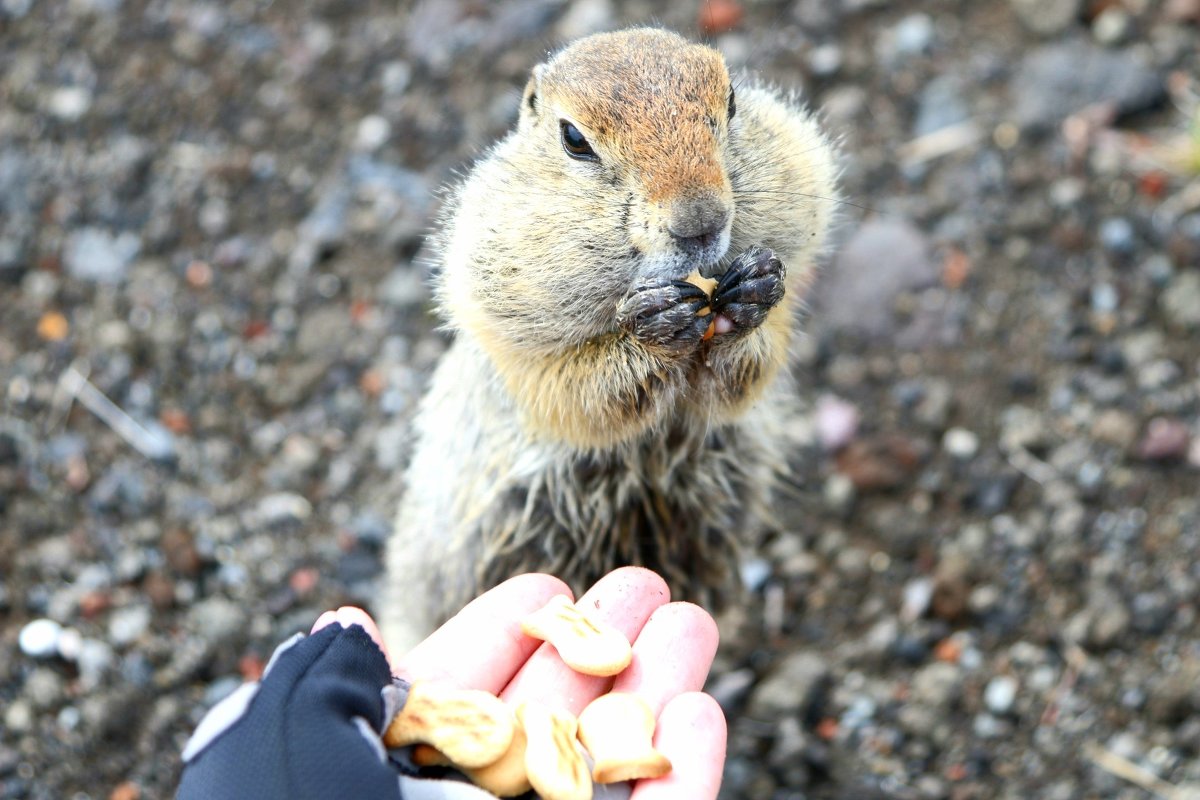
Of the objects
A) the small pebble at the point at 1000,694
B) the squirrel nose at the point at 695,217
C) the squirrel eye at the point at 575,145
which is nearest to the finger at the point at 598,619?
the squirrel nose at the point at 695,217

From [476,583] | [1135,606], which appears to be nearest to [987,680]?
[1135,606]

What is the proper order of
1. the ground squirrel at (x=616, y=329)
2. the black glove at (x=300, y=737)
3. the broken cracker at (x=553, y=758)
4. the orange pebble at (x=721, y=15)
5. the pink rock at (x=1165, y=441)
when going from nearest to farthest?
1. the black glove at (x=300, y=737)
2. the broken cracker at (x=553, y=758)
3. the ground squirrel at (x=616, y=329)
4. the pink rock at (x=1165, y=441)
5. the orange pebble at (x=721, y=15)

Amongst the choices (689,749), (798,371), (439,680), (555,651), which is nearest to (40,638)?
(439,680)

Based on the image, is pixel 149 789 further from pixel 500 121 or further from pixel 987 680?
pixel 500 121

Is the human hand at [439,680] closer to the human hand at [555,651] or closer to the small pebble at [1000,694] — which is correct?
the human hand at [555,651]

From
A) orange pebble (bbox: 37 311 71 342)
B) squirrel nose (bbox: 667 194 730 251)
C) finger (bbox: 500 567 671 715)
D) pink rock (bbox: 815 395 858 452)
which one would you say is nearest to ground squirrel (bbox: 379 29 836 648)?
squirrel nose (bbox: 667 194 730 251)

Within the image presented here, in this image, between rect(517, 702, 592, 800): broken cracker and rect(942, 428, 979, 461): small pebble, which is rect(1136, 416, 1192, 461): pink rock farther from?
rect(517, 702, 592, 800): broken cracker
